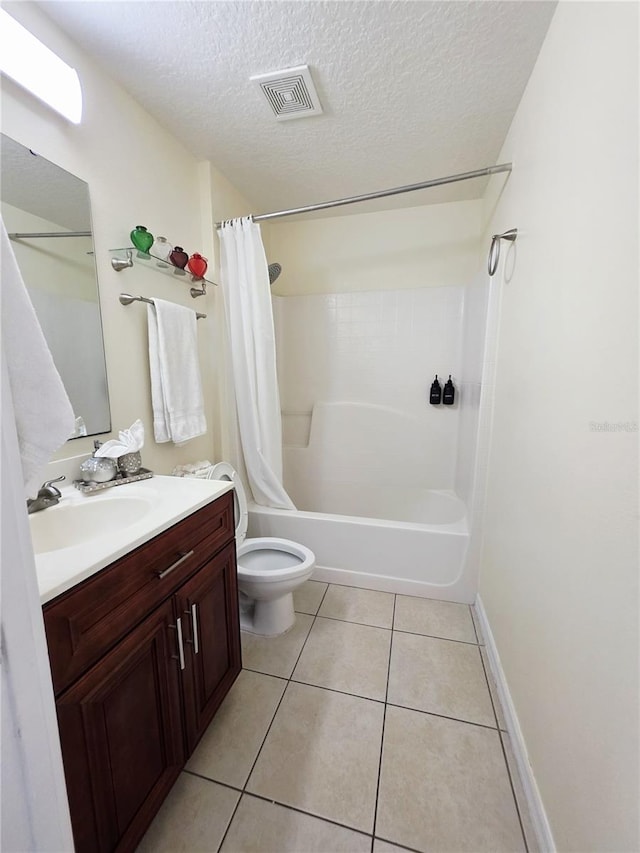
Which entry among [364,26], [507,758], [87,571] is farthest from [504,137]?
[507,758]

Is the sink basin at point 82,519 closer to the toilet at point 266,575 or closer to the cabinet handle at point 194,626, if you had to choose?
the cabinet handle at point 194,626

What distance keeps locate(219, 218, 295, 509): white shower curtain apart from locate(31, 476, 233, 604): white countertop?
30.7 inches

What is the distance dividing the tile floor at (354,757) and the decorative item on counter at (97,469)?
0.97 m

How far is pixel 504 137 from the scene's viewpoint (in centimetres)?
163

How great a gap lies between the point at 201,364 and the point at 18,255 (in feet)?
2.93

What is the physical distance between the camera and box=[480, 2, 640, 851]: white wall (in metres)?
0.63

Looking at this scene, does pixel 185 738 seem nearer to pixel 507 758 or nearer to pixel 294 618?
pixel 294 618

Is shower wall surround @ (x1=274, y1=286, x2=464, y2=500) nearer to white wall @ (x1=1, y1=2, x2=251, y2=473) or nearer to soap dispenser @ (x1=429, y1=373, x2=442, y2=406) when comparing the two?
soap dispenser @ (x1=429, y1=373, x2=442, y2=406)

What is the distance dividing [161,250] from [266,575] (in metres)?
1.51

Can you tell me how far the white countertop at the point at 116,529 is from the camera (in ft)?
2.14

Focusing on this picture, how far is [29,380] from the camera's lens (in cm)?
52

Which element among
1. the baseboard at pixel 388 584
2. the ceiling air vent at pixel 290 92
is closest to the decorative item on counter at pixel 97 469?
the baseboard at pixel 388 584

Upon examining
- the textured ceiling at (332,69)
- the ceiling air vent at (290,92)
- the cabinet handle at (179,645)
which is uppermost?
the textured ceiling at (332,69)

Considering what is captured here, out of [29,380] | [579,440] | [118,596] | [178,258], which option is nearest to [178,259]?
[178,258]
